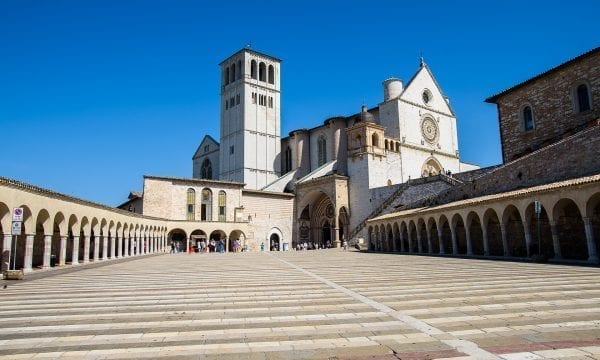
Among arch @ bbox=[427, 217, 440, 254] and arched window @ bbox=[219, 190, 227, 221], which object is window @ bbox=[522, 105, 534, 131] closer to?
arch @ bbox=[427, 217, 440, 254]

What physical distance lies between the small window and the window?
3139 millimetres

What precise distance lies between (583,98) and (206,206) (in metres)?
32.2

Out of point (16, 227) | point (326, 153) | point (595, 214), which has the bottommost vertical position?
point (16, 227)

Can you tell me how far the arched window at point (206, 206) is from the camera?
4300cm

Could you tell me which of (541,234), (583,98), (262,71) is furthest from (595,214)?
(262,71)

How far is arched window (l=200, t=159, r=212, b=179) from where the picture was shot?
6601 centimetres

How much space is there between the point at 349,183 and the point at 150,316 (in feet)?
129

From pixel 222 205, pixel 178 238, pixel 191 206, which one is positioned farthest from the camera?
pixel 222 205

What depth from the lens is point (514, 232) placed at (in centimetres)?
2023

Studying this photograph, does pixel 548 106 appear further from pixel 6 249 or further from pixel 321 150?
pixel 321 150

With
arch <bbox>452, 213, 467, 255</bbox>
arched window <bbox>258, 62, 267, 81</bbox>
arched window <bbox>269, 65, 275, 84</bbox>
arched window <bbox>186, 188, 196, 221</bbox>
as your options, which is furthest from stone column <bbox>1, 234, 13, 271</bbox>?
arched window <bbox>269, 65, 275, 84</bbox>

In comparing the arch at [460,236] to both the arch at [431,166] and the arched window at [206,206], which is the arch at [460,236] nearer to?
the arch at [431,166]

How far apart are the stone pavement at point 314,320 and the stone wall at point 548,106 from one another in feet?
53.7

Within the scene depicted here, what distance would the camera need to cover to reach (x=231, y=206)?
44125mm
